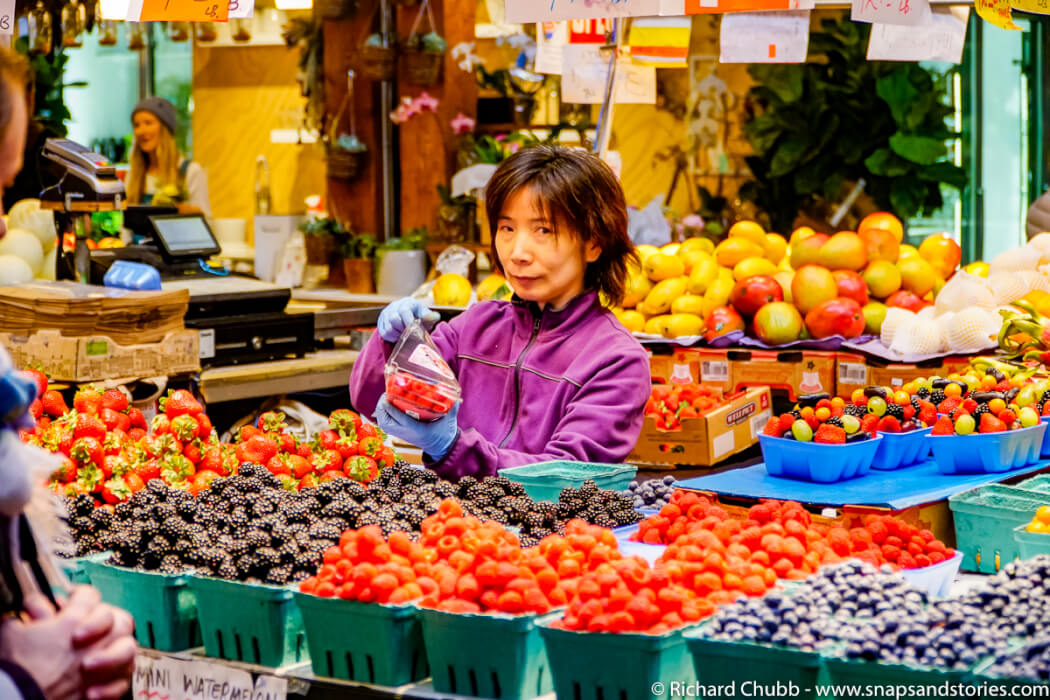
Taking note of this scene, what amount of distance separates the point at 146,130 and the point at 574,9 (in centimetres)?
526

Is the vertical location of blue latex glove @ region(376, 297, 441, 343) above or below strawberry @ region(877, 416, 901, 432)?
above

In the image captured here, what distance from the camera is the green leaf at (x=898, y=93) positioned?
342 inches

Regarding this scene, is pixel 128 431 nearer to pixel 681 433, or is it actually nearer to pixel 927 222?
pixel 681 433

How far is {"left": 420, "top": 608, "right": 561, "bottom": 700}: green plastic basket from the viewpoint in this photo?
183 centimetres

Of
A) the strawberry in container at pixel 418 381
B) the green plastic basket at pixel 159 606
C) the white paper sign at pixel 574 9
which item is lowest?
the green plastic basket at pixel 159 606

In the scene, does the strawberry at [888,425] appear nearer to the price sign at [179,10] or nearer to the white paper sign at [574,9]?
the white paper sign at [574,9]

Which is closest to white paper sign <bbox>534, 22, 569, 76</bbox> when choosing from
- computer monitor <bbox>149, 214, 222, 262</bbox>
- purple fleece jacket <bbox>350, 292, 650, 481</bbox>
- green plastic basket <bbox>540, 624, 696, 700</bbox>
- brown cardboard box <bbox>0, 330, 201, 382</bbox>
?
computer monitor <bbox>149, 214, 222, 262</bbox>

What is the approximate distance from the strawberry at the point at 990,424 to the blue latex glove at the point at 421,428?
53.4 inches

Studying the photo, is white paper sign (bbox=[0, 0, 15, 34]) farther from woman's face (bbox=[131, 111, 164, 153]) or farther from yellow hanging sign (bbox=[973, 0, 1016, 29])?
woman's face (bbox=[131, 111, 164, 153])

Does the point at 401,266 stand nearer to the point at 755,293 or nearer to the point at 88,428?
the point at 755,293

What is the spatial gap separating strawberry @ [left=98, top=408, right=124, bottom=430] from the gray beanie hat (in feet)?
18.3

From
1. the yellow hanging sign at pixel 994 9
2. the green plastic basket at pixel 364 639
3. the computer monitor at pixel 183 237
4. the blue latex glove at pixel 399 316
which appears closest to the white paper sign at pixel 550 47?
the computer monitor at pixel 183 237

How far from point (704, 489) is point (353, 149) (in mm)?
5291

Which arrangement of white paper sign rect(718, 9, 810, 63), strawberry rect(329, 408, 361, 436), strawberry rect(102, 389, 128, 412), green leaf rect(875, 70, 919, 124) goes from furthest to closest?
1. green leaf rect(875, 70, 919, 124)
2. white paper sign rect(718, 9, 810, 63)
3. strawberry rect(102, 389, 128, 412)
4. strawberry rect(329, 408, 361, 436)
